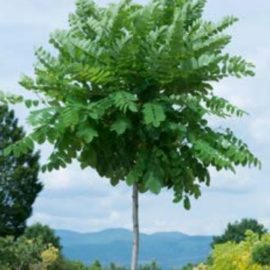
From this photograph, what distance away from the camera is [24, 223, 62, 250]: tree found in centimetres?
2831

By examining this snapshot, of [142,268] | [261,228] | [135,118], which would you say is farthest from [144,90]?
[261,228]

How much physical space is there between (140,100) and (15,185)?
27459 millimetres

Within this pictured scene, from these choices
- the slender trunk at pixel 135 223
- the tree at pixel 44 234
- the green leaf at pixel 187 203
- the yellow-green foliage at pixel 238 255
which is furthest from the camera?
the tree at pixel 44 234

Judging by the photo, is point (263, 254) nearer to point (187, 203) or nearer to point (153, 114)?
point (187, 203)

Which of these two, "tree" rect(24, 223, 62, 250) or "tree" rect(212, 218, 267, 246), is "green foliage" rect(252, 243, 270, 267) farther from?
"tree" rect(212, 218, 267, 246)

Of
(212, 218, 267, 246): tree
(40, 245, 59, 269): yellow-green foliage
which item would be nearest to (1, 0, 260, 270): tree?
(40, 245, 59, 269): yellow-green foliage

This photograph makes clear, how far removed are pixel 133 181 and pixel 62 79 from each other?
32.5 inches

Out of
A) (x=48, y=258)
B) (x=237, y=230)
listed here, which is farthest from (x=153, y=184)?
(x=237, y=230)

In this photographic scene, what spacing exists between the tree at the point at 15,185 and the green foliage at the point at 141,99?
88.4 feet

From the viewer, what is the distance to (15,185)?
33.2m

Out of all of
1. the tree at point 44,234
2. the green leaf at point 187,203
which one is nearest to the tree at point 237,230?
the tree at point 44,234

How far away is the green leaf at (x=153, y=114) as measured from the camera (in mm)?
5836

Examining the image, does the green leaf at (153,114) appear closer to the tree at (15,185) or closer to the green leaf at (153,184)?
the green leaf at (153,184)

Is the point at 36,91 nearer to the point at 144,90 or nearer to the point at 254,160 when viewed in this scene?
the point at 144,90
